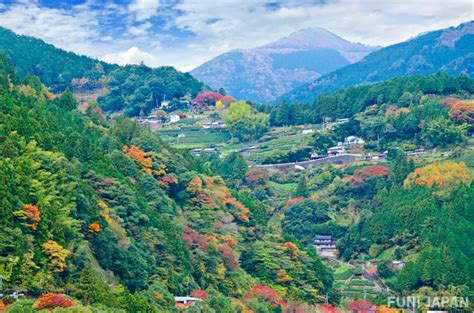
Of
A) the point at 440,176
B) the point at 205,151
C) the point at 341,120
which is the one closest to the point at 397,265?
the point at 440,176

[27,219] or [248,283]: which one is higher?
[27,219]

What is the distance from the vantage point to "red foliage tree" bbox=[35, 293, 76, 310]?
24.6 metres

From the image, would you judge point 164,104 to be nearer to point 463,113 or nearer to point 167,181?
point 463,113

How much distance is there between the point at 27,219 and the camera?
2886cm

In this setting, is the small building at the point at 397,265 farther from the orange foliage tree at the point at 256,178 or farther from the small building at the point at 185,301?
the orange foliage tree at the point at 256,178

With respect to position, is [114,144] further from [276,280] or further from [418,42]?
[418,42]

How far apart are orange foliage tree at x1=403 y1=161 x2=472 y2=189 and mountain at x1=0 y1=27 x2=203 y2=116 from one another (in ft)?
127

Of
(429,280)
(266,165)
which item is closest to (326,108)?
(266,165)

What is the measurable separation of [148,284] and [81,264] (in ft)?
14.8

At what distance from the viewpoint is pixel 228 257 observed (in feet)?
133

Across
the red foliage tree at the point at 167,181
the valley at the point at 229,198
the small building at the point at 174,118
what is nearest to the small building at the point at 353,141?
the valley at the point at 229,198

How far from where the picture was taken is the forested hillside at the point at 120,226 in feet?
92.7

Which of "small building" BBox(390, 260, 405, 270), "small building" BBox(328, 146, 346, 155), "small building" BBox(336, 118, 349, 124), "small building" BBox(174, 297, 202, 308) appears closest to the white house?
"small building" BBox(174, 297, 202, 308)

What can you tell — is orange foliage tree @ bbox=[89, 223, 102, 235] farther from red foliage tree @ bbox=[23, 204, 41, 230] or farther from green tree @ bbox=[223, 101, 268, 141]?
green tree @ bbox=[223, 101, 268, 141]
